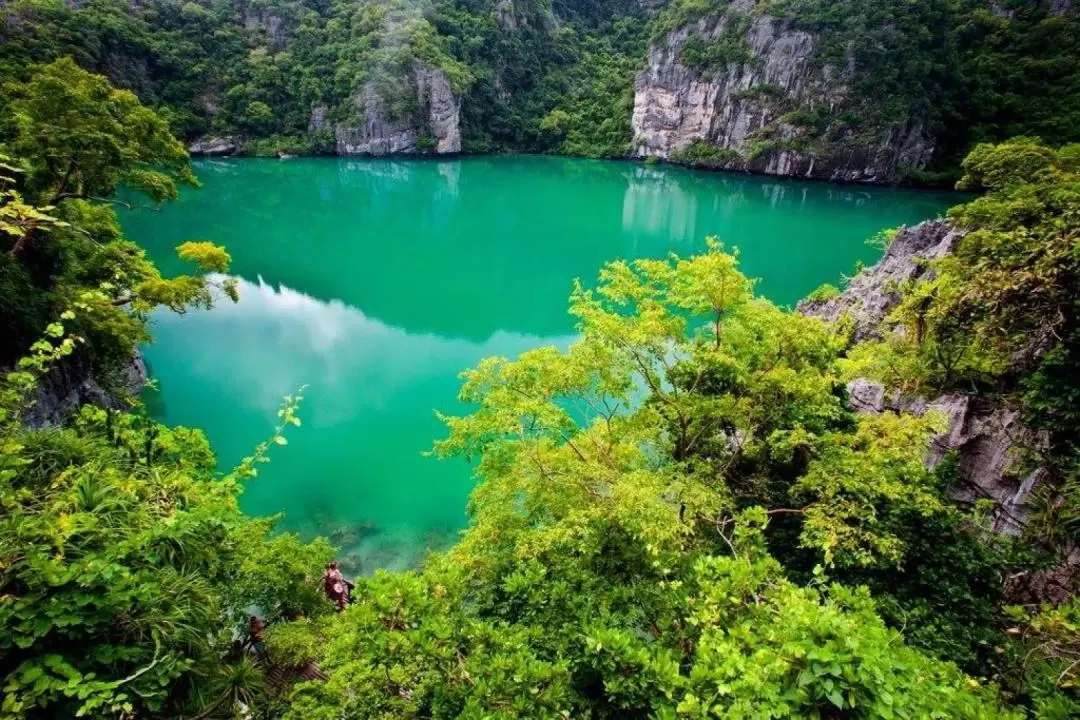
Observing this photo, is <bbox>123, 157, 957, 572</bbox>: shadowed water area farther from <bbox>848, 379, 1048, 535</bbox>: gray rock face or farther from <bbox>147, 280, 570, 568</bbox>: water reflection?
<bbox>848, 379, 1048, 535</bbox>: gray rock face

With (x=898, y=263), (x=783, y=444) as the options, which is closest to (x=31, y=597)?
(x=783, y=444)

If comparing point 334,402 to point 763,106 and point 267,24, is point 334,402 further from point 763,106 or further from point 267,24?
point 267,24

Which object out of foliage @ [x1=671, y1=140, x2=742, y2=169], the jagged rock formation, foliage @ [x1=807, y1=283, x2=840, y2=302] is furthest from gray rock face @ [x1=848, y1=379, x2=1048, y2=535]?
foliage @ [x1=671, y1=140, x2=742, y2=169]

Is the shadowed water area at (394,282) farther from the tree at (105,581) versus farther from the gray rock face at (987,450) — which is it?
the gray rock face at (987,450)

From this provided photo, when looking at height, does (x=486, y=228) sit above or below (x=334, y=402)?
above

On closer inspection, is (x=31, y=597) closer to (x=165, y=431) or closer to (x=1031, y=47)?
(x=165, y=431)

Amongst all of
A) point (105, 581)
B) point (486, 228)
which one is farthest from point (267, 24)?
point (105, 581)
